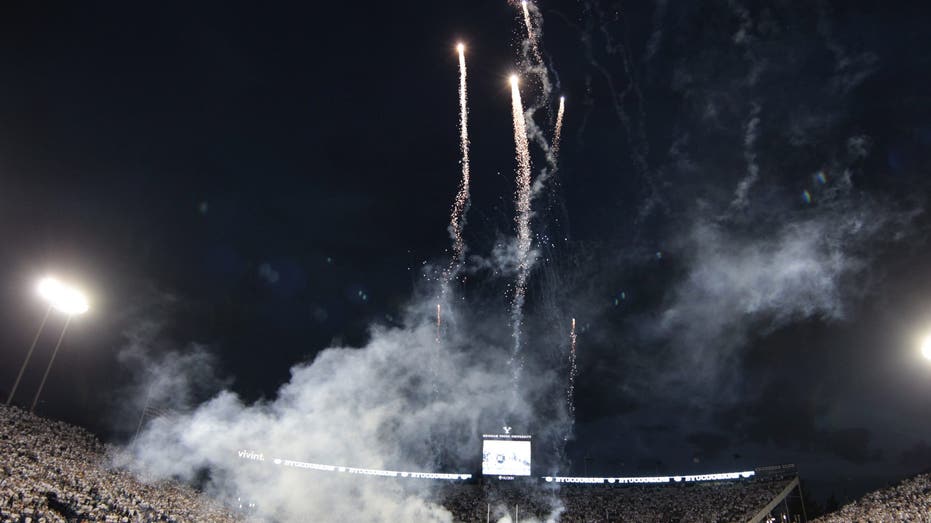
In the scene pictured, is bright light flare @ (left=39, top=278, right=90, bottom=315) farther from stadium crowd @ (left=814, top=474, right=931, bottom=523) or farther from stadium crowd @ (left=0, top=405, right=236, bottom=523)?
stadium crowd @ (left=814, top=474, right=931, bottom=523)

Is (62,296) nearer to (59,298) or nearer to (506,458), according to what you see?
(59,298)

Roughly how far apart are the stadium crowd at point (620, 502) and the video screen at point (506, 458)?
3067mm

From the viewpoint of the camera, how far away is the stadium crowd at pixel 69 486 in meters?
18.2

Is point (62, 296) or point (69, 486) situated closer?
point (69, 486)

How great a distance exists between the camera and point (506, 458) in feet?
127

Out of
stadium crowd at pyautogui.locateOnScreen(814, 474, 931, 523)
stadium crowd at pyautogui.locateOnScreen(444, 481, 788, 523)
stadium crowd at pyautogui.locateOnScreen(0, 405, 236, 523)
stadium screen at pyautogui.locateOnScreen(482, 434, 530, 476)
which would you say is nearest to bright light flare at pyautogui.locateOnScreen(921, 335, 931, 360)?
stadium crowd at pyautogui.locateOnScreen(814, 474, 931, 523)

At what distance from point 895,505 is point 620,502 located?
1800 centimetres

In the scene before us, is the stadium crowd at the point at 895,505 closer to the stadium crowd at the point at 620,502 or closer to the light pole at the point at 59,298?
the stadium crowd at the point at 620,502

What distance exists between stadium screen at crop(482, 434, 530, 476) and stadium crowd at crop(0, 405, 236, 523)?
1677 cm

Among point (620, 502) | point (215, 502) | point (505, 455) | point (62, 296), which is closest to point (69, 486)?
point (215, 502)

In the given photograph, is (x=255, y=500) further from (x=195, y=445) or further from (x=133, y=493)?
(x=133, y=493)

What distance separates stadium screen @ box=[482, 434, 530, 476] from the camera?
38750mm

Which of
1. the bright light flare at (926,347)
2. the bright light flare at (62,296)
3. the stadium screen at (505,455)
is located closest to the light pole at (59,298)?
the bright light flare at (62,296)

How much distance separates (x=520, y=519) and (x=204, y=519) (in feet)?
71.0
